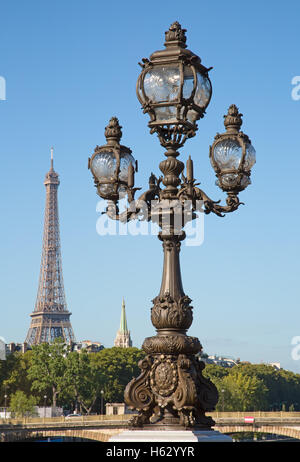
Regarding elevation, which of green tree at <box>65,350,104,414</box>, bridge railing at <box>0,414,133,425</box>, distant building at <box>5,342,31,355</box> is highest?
distant building at <box>5,342,31,355</box>

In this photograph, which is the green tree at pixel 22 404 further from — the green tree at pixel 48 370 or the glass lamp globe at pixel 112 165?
the glass lamp globe at pixel 112 165

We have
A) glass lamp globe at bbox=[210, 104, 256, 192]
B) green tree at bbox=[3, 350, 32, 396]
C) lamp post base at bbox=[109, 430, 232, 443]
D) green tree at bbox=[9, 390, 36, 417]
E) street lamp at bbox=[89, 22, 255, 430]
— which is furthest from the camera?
green tree at bbox=[3, 350, 32, 396]

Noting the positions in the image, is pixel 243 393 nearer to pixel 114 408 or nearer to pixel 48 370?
pixel 114 408

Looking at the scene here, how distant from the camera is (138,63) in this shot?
11883 millimetres

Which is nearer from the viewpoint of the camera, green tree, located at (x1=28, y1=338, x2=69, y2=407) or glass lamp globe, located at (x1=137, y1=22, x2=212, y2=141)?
glass lamp globe, located at (x1=137, y1=22, x2=212, y2=141)

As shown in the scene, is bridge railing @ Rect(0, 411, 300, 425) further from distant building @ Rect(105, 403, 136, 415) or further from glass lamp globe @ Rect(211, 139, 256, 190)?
glass lamp globe @ Rect(211, 139, 256, 190)

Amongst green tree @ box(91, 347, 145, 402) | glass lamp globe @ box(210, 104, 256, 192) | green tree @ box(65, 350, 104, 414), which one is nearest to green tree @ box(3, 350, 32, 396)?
green tree @ box(65, 350, 104, 414)

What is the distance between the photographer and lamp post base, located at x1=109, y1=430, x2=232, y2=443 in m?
10.5

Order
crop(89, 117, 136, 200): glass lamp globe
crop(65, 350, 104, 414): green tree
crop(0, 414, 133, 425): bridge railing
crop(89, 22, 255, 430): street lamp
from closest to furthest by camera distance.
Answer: crop(89, 22, 255, 430): street lamp → crop(89, 117, 136, 200): glass lamp globe → crop(0, 414, 133, 425): bridge railing → crop(65, 350, 104, 414): green tree

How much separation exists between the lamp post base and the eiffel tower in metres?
158

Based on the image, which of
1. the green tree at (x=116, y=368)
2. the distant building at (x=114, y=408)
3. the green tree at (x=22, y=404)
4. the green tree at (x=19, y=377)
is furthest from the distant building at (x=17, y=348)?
the green tree at (x=22, y=404)

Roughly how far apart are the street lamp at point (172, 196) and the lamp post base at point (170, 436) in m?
0.20

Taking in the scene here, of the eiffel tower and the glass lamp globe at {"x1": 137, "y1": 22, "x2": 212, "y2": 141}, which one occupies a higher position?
the eiffel tower
